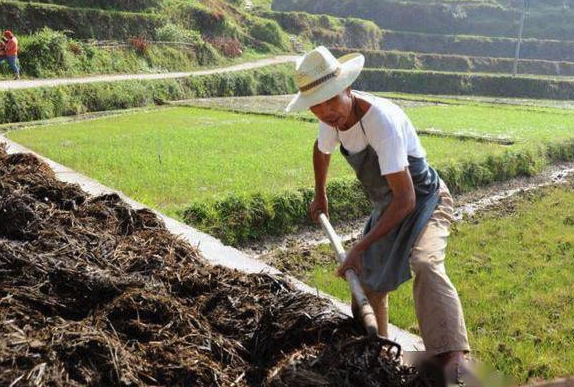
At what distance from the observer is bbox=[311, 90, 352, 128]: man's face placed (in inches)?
115

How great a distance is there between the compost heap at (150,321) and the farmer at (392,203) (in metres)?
0.33

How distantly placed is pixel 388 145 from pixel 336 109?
29 cm

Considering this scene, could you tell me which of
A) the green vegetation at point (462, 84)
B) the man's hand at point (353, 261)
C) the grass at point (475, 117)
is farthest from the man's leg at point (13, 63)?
the green vegetation at point (462, 84)

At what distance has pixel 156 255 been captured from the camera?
3.95 meters

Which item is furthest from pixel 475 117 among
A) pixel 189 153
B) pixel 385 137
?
pixel 385 137

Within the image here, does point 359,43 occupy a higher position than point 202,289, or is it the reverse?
point 202,289

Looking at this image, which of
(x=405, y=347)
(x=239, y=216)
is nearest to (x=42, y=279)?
(x=405, y=347)

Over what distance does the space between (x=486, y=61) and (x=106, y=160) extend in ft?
115

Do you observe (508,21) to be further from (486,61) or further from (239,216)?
(239,216)

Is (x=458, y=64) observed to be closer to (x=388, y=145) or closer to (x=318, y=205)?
(x=318, y=205)

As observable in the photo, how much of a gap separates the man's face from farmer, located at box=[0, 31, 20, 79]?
1557 centimetres

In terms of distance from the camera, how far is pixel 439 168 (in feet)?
31.7

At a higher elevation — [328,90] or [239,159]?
[328,90]

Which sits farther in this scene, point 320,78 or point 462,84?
point 462,84
